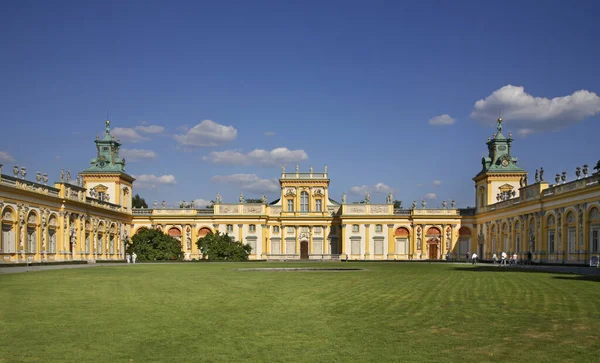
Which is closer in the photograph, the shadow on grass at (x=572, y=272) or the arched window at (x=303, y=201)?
the shadow on grass at (x=572, y=272)

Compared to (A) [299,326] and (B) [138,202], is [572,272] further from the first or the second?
(B) [138,202]

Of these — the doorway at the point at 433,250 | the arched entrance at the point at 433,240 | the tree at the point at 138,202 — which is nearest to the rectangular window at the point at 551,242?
the arched entrance at the point at 433,240

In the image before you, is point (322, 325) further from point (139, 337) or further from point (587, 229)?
point (587, 229)

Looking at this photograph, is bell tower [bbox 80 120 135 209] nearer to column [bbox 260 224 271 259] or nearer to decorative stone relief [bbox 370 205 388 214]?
column [bbox 260 224 271 259]

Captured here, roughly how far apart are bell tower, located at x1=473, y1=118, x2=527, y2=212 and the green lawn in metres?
57.3

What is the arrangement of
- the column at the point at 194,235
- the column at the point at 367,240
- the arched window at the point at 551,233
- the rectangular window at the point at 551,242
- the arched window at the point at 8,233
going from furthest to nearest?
the column at the point at 194,235
the column at the point at 367,240
the rectangular window at the point at 551,242
the arched window at the point at 551,233
the arched window at the point at 8,233

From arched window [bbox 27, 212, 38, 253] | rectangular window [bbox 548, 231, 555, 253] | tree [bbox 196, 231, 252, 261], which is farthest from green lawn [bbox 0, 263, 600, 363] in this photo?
tree [bbox 196, 231, 252, 261]

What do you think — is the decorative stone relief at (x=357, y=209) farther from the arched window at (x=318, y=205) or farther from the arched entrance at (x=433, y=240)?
the arched entrance at (x=433, y=240)

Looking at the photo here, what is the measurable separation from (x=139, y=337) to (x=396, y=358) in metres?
4.86

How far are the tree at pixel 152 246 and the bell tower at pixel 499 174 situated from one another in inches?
1525

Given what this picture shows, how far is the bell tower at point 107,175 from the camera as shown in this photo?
77.9m

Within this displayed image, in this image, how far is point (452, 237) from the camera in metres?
80.9

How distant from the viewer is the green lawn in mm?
10008

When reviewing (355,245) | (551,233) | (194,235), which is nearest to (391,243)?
(355,245)
